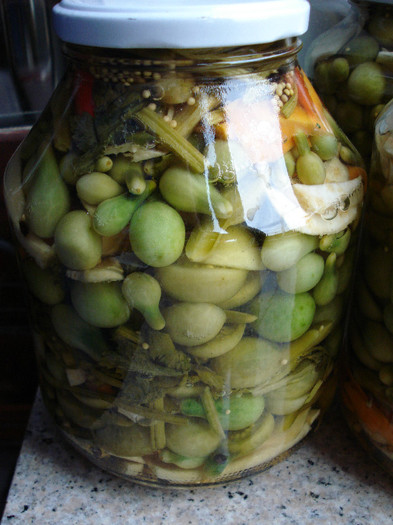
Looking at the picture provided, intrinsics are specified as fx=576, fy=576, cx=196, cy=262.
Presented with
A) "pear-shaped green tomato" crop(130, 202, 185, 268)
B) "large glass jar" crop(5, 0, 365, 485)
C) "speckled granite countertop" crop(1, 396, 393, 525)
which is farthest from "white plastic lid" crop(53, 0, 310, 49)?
"speckled granite countertop" crop(1, 396, 393, 525)

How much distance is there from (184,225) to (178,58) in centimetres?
11

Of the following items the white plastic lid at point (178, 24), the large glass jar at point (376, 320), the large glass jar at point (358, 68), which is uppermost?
the white plastic lid at point (178, 24)

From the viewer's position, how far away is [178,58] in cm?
37

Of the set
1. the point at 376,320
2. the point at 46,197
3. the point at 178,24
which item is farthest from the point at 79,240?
the point at 376,320

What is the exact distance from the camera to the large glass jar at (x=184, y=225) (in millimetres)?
379

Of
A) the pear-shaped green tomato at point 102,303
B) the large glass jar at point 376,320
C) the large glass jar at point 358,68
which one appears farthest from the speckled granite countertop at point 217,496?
the large glass jar at point 358,68

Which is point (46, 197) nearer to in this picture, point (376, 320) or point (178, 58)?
point (178, 58)

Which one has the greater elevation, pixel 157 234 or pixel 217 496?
pixel 157 234

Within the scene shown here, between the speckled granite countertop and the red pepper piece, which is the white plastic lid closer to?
the red pepper piece

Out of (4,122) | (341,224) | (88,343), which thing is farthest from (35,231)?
(4,122)

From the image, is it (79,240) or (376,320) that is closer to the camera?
(79,240)

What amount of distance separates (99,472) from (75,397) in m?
0.10

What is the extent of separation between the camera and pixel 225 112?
15.6 inches

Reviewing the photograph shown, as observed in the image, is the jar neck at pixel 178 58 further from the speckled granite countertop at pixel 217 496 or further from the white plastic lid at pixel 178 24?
the speckled granite countertop at pixel 217 496
